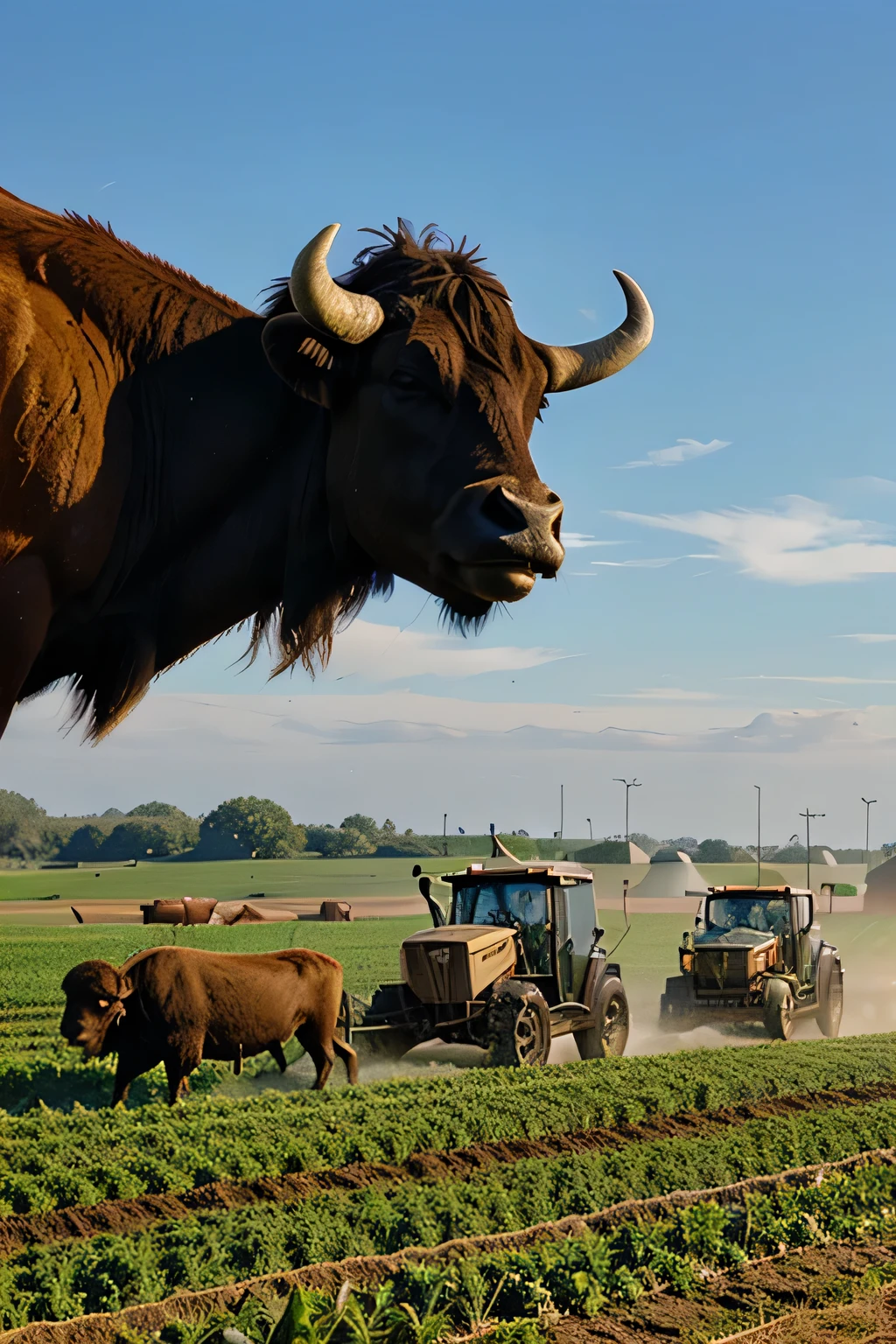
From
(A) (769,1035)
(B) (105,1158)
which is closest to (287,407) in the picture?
(B) (105,1158)

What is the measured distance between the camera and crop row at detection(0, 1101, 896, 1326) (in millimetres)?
5879

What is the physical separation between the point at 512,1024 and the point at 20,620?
33.6 feet

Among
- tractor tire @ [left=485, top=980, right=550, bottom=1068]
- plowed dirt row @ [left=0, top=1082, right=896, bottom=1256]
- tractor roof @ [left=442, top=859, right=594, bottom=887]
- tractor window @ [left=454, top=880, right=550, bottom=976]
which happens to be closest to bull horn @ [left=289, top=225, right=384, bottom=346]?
plowed dirt row @ [left=0, top=1082, right=896, bottom=1256]

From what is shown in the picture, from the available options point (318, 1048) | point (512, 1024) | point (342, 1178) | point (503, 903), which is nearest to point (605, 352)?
point (342, 1178)

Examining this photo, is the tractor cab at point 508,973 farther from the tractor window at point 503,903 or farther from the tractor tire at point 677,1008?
the tractor tire at point 677,1008

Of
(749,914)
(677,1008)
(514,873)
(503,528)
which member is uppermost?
(503,528)

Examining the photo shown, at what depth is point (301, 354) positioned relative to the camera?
2.89 m

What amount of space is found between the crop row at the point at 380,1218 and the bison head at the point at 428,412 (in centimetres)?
436

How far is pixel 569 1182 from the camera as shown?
821 centimetres

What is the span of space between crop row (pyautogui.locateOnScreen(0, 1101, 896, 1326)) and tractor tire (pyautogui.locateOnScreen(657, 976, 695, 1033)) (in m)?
7.04

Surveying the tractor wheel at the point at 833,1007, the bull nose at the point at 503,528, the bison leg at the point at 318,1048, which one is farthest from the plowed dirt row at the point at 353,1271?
the tractor wheel at the point at 833,1007

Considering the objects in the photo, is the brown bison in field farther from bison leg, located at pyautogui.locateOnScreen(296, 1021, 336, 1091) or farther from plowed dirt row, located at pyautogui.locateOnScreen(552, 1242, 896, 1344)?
plowed dirt row, located at pyautogui.locateOnScreen(552, 1242, 896, 1344)

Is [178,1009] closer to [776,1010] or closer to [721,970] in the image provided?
[721,970]

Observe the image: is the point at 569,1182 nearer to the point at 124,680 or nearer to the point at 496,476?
the point at 124,680
